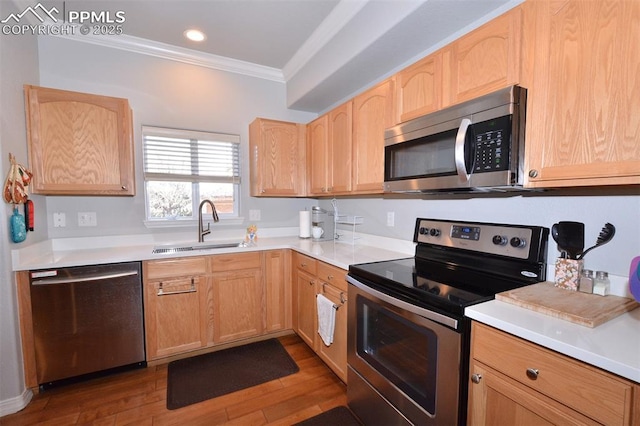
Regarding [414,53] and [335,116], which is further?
[335,116]

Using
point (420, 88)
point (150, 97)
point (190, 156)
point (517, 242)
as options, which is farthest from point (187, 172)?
point (517, 242)

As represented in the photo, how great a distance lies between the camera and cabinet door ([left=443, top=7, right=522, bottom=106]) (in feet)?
3.90

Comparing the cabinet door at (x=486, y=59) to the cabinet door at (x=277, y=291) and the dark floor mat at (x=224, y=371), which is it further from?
the dark floor mat at (x=224, y=371)

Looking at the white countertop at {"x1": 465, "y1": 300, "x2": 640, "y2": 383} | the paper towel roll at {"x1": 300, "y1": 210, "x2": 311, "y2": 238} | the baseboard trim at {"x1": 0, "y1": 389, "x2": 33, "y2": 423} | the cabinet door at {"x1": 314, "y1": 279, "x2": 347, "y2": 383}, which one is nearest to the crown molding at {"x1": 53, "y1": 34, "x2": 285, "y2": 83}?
the paper towel roll at {"x1": 300, "y1": 210, "x2": 311, "y2": 238}

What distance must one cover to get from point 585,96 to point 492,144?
1.04 feet

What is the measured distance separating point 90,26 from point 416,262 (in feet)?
10.3

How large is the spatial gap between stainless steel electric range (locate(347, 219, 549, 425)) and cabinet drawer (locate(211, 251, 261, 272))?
1.12 metres

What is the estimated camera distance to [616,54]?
92 centimetres

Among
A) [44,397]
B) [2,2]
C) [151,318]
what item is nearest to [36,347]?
[44,397]

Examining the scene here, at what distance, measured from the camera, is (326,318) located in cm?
197

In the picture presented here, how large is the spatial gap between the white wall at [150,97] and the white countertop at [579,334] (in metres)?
2.51

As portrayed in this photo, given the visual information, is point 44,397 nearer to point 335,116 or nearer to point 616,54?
point 335,116

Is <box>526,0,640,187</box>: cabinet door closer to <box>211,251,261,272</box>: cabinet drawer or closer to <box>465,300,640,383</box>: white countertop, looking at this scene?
<box>465,300,640,383</box>: white countertop

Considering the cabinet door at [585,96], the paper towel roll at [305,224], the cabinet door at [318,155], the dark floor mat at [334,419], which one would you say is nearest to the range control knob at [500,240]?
the cabinet door at [585,96]
